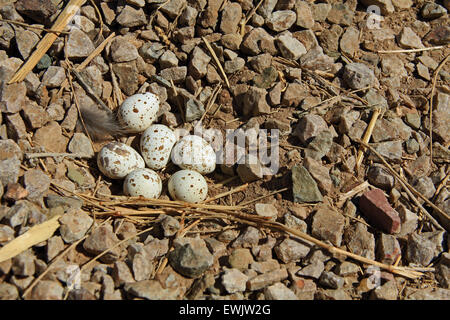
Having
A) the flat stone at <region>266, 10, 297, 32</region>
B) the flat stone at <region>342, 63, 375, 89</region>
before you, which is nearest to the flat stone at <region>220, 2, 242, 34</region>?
the flat stone at <region>266, 10, 297, 32</region>

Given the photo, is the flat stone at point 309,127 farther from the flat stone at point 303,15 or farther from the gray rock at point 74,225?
the gray rock at point 74,225

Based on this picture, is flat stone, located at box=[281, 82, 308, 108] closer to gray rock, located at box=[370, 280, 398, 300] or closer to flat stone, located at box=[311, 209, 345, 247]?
flat stone, located at box=[311, 209, 345, 247]

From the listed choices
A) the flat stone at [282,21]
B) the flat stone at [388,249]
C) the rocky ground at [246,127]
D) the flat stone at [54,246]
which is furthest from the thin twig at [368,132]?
the flat stone at [54,246]

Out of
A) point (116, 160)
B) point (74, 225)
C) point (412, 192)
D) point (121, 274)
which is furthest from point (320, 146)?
point (74, 225)
